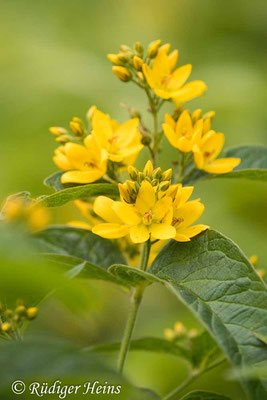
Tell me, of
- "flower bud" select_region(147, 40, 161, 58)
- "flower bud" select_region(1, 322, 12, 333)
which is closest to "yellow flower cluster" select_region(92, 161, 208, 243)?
"flower bud" select_region(1, 322, 12, 333)

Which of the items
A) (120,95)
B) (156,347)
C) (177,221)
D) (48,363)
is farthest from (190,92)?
(120,95)

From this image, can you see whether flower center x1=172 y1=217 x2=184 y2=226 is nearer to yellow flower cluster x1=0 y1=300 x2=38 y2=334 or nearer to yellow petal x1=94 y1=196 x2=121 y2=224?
yellow petal x1=94 y1=196 x2=121 y2=224

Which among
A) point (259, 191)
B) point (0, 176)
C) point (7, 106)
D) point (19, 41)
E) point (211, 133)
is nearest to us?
point (211, 133)

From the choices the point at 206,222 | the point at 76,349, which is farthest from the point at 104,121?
the point at 206,222

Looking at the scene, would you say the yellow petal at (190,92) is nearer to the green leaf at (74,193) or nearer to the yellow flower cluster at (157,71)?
the yellow flower cluster at (157,71)

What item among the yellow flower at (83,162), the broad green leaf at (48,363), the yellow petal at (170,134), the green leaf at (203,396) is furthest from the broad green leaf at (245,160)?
the broad green leaf at (48,363)

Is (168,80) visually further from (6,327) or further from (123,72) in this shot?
(6,327)

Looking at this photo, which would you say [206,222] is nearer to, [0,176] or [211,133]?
[0,176]
